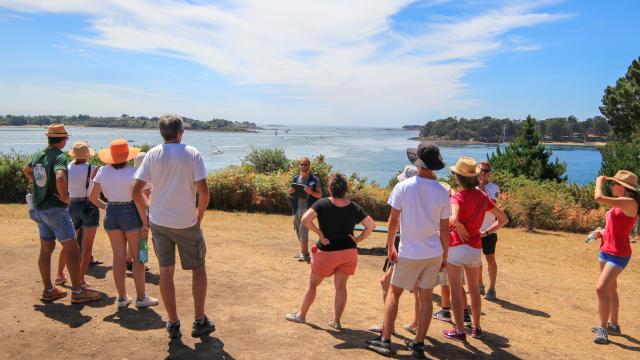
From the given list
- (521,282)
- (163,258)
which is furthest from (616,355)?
(163,258)

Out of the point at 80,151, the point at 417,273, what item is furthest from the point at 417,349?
the point at 80,151

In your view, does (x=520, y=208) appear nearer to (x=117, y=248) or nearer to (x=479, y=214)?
(x=479, y=214)

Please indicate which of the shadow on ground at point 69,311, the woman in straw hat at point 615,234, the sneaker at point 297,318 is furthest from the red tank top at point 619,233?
the shadow on ground at point 69,311

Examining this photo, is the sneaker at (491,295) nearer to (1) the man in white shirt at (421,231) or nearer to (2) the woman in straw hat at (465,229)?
(2) the woman in straw hat at (465,229)

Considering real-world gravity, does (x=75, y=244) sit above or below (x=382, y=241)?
above

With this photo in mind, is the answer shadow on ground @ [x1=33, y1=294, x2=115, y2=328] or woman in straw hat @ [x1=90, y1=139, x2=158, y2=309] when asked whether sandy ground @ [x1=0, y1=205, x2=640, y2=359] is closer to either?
shadow on ground @ [x1=33, y1=294, x2=115, y2=328]

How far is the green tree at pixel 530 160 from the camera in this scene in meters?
25.4

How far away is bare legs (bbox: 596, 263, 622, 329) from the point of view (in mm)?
5523

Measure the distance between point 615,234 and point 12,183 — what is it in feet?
50.7

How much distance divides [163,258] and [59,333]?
4.25ft

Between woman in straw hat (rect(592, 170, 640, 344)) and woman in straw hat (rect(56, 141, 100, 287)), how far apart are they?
5863 mm

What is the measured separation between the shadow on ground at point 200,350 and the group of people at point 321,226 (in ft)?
0.42

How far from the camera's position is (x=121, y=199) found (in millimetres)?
5113

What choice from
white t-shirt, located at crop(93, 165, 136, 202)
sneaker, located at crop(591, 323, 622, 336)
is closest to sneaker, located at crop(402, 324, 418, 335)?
sneaker, located at crop(591, 323, 622, 336)
